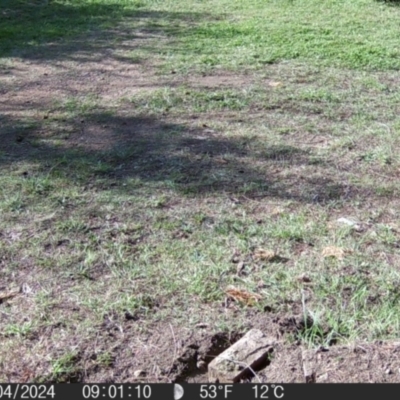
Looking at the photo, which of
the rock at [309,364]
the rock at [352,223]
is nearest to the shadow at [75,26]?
the rock at [352,223]

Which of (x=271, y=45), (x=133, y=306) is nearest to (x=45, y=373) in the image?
(x=133, y=306)

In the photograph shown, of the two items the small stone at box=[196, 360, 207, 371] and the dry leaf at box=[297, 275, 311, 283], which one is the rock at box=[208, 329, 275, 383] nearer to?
the small stone at box=[196, 360, 207, 371]

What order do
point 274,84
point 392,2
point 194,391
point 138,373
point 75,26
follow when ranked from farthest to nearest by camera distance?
point 392,2 → point 75,26 → point 274,84 → point 138,373 → point 194,391

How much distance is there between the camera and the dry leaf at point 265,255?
2863 mm

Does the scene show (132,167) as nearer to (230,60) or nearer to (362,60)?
(230,60)

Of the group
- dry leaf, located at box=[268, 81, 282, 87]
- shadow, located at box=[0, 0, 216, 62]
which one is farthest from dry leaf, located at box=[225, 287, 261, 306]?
shadow, located at box=[0, 0, 216, 62]

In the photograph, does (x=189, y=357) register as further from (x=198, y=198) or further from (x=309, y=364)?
(x=198, y=198)

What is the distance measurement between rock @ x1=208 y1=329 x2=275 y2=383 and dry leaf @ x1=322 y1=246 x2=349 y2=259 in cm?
70

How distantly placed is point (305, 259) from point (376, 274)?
0.29 meters

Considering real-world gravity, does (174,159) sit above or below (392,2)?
below

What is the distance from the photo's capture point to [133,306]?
2.53 meters

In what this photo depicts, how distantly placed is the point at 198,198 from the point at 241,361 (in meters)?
1.34

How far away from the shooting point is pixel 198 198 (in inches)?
135

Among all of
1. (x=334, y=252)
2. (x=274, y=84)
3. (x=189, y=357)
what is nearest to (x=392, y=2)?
(x=274, y=84)
